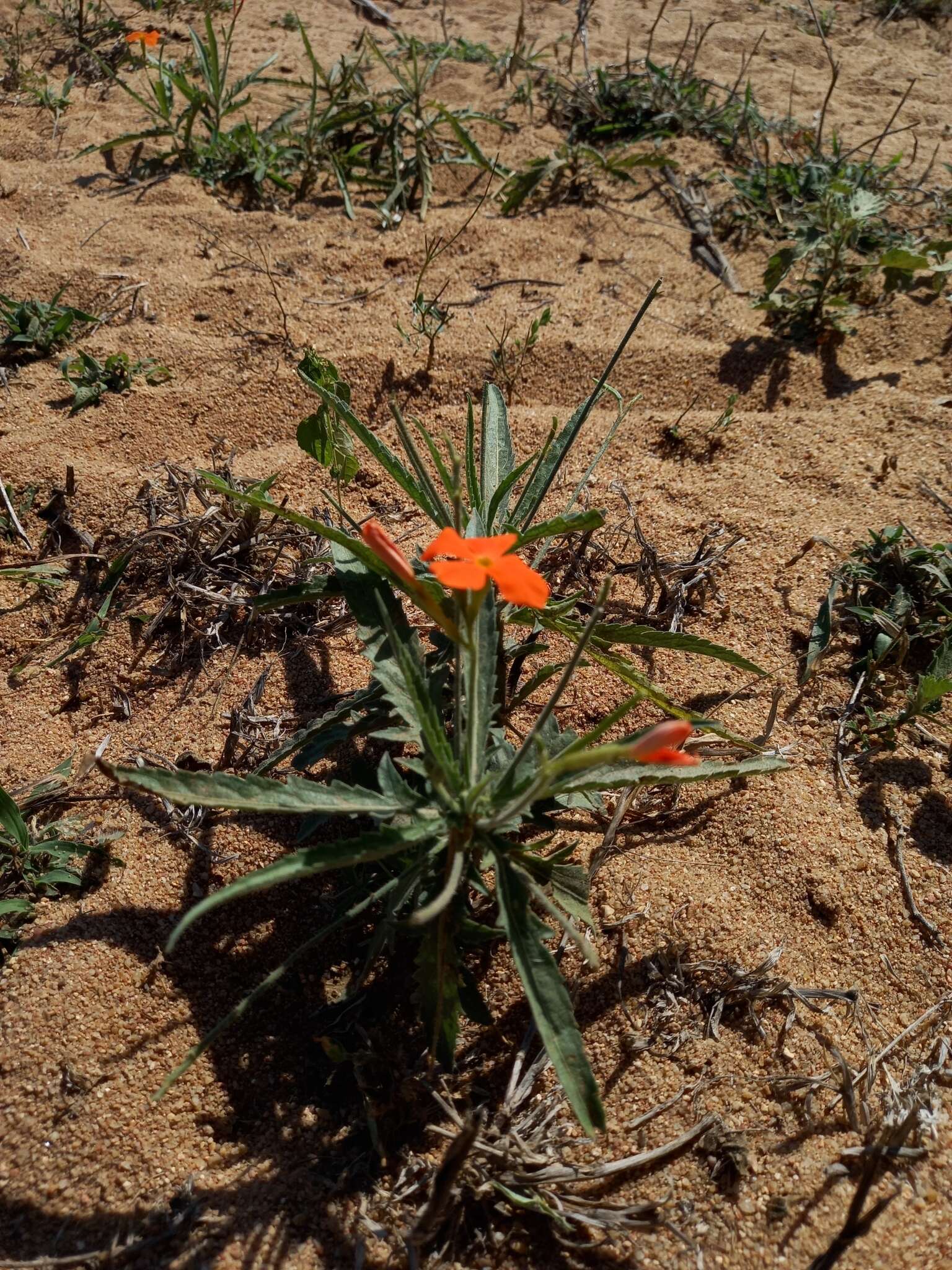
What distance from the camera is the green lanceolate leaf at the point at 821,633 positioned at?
2.22 meters

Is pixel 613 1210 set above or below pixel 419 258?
below

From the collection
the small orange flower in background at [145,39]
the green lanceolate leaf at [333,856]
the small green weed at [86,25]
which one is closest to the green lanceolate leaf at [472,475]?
the green lanceolate leaf at [333,856]

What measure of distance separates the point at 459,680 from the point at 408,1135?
82 centimetres

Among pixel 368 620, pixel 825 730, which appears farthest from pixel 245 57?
pixel 825 730

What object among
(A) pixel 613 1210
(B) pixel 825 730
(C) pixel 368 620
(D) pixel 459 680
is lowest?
(A) pixel 613 1210

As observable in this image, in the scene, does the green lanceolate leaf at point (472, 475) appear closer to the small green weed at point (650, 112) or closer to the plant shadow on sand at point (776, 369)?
the plant shadow on sand at point (776, 369)

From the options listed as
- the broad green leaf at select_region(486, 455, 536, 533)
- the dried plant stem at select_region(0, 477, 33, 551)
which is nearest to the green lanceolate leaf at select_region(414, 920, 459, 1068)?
the broad green leaf at select_region(486, 455, 536, 533)

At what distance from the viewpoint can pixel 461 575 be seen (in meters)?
1.25

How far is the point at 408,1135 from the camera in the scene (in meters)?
1.57

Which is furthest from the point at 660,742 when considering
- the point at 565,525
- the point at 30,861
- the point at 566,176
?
the point at 566,176

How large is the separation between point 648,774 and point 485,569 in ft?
1.78

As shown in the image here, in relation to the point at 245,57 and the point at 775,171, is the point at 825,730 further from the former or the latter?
the point at 245,57

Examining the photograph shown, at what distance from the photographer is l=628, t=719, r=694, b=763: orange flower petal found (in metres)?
1.15

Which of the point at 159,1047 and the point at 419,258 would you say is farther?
the point at 419,258
